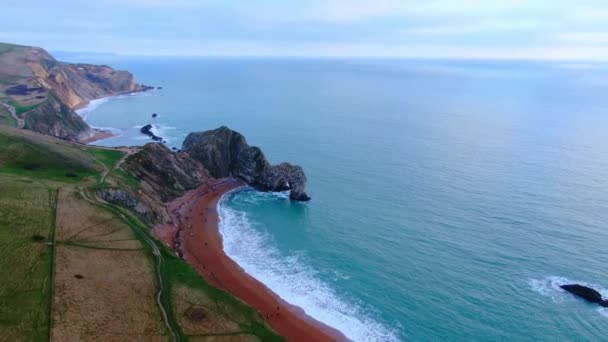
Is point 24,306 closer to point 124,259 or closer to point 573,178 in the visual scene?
point 124,259

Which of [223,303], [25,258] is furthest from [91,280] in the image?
[223,303]

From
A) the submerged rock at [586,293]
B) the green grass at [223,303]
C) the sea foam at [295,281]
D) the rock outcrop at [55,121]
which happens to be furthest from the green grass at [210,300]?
the rock outcrop at [55,121]

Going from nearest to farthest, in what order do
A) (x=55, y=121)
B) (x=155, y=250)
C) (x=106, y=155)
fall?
(x=155, y=250) < (x=106, y=155) < (x=55, y=121)

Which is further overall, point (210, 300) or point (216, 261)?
point (216, 261)

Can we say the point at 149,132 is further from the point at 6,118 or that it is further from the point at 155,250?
the point at 155,250

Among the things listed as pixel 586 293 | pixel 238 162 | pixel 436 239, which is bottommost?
pixel 436 239

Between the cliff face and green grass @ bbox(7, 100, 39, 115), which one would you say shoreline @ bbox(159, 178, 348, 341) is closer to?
the cliff face
